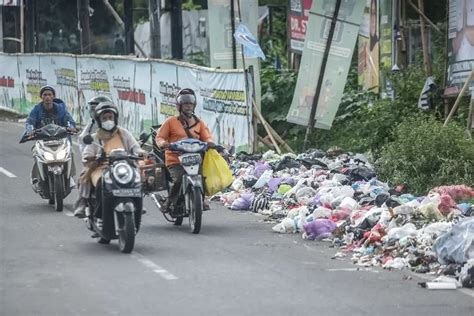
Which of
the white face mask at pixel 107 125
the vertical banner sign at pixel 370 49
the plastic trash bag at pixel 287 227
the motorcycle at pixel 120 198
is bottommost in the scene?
the plastic trash bag at pixel 287 227

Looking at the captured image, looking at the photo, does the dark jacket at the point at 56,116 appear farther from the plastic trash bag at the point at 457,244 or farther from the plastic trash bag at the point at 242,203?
the plastic trash bag at the point at 457,244

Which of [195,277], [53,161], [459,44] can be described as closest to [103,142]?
[195,277]

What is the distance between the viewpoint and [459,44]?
18484 mm

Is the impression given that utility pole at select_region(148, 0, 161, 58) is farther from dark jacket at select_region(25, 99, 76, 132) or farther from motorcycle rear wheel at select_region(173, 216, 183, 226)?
motorcycle rear wheel at select_region(173, 216, 183, 226)

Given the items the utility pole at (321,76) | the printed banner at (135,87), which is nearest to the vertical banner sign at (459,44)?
the utility pole at (321,76)

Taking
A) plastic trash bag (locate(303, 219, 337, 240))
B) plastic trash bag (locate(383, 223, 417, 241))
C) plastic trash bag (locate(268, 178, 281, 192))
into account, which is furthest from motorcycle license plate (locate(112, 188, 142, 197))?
plastic trash bag (locate(268, 178, 281, 192))

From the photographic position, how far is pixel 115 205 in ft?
42.3

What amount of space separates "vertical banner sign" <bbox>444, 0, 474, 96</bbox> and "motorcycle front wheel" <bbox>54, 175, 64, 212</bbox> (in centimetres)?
622

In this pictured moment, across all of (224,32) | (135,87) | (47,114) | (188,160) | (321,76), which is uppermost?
(224,32)

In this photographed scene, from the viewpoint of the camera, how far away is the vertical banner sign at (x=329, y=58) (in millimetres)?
21094

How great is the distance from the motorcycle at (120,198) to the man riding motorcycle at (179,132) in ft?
5.66

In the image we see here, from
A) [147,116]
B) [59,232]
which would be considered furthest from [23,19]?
[59,232]

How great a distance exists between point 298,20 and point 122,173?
13126 mm

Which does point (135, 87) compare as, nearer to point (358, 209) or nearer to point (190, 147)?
point (190, 147)
